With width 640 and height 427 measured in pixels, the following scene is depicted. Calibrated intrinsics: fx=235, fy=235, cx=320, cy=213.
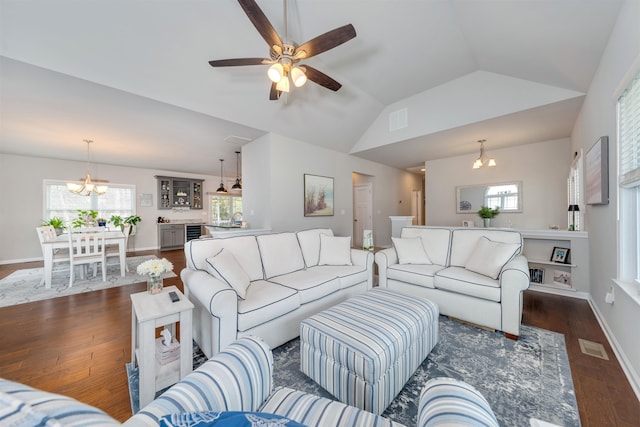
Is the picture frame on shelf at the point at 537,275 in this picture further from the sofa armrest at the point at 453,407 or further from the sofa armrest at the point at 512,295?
the sofa armrest at the point at 453,407

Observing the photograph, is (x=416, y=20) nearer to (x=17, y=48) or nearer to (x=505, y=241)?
(x=505, y=241)

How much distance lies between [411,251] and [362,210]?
381 cm

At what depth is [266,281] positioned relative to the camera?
240 cm

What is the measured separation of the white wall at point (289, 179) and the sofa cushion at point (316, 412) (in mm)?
3333

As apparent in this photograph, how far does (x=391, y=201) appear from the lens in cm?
716

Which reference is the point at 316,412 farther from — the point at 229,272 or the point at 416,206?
the point at 416,206

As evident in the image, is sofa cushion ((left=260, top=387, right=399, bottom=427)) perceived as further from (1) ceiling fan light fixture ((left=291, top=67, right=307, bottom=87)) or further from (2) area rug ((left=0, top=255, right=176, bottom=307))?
(2) area rug ((left=0, top=255, right=176, bottom=307))

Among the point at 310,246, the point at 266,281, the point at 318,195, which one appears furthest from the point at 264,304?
the point at 318,195

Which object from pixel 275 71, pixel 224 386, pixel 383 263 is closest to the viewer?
pixel 224 386

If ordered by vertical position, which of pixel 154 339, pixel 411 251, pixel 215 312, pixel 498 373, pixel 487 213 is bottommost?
pixel 498 373

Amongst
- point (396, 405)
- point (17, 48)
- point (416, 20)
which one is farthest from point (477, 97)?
point (17, 48)

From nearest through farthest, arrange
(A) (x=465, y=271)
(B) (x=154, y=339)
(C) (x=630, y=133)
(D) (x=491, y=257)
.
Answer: (B) (x=154, y=339) → (C) (x=630, y=133) → (D) (x=491, y=257) → (A) (x=465, y=271)

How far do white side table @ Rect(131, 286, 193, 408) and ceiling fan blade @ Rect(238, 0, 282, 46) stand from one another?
6.96ft

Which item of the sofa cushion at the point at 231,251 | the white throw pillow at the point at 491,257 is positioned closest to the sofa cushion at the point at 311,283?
the sofa cushion at the point at 231,251
